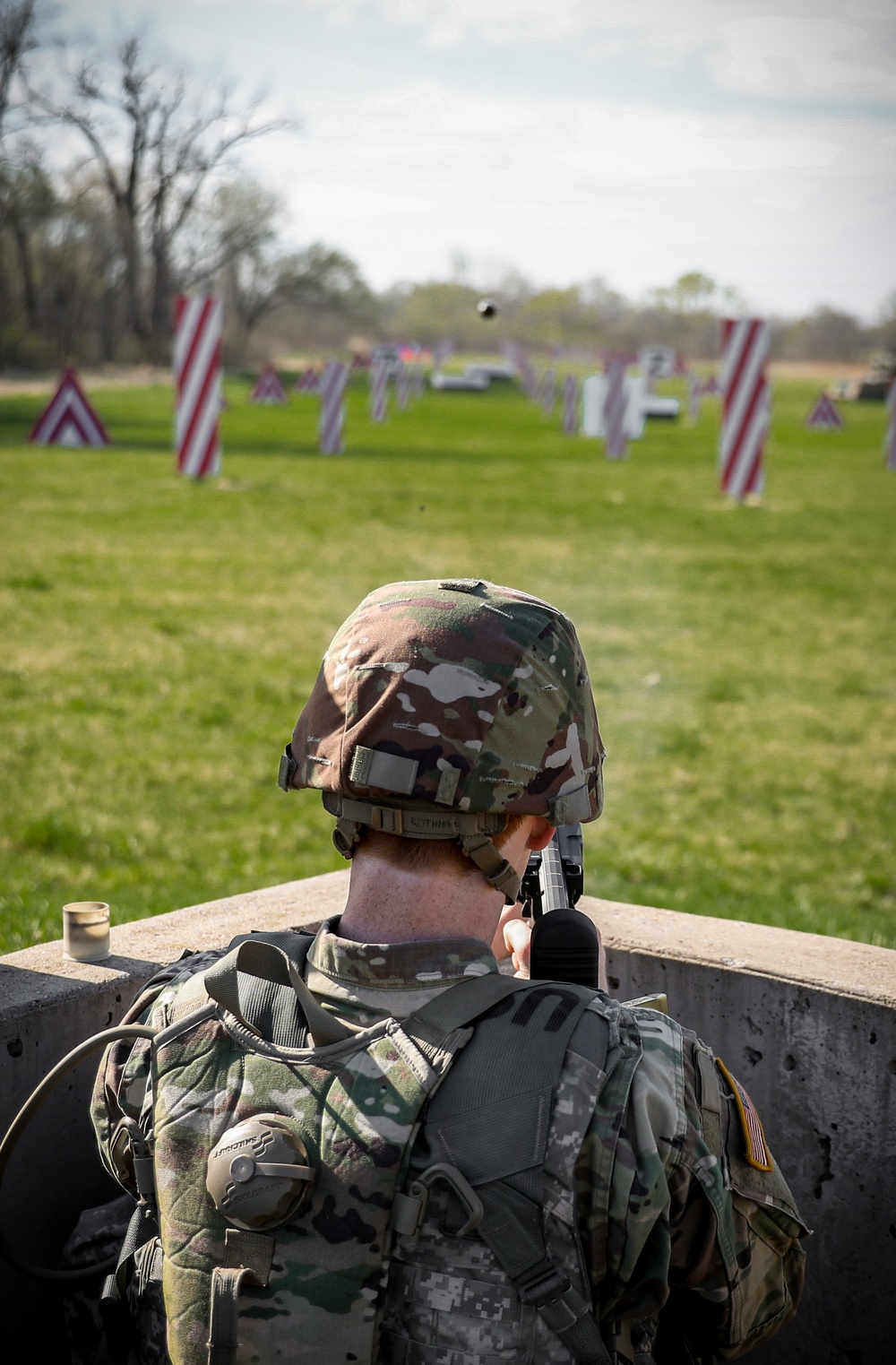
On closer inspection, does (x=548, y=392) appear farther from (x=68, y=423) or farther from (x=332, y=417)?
(x=68, y=423)

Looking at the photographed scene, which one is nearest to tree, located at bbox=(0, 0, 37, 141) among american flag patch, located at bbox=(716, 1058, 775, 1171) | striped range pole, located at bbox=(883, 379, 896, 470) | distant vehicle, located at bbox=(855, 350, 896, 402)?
striped range pole, located at bbox=(883, 379, 896, 470)

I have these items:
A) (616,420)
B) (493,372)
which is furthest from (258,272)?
(616,420)

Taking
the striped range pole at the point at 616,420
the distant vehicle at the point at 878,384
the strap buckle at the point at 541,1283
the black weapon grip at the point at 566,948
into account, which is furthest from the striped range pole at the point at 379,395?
the strap buckle at the point at 541,1283

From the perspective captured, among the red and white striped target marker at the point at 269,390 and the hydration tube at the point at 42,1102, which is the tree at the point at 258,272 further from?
the hydration tube at the point at 42,1102

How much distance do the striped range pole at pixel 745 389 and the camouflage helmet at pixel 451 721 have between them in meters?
16.5

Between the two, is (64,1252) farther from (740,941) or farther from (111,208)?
(111,208)

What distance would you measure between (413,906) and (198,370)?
1558 cm

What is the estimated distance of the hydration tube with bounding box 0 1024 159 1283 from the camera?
5.70 ft

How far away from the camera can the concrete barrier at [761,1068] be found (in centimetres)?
226

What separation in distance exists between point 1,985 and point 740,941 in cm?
153

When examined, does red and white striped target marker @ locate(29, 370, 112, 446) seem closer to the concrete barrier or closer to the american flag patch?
the concrete barrier

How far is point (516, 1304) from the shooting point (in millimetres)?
1510

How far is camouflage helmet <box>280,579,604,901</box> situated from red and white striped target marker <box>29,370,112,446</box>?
21.2 m

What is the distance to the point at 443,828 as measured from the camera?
5.48 ft
